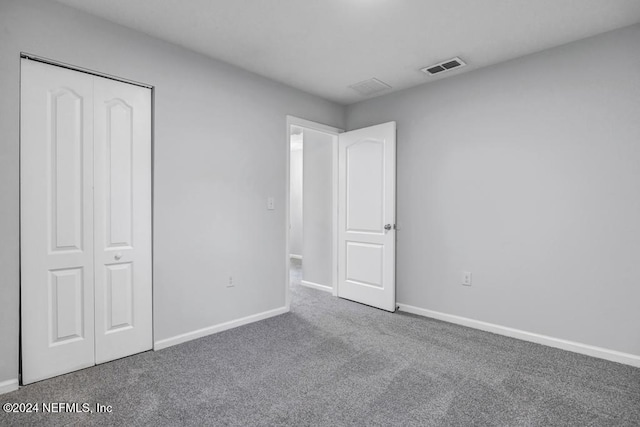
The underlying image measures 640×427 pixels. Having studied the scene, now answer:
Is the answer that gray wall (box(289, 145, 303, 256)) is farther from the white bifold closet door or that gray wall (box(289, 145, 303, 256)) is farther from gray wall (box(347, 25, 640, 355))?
the white bifold closet door

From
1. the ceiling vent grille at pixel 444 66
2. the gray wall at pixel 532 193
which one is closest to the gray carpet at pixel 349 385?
the gray wall at pixel 532 193

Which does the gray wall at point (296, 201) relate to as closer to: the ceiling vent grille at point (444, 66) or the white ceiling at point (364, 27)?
the white ceiling at point (364, 27)

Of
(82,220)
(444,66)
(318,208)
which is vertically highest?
(444,66)

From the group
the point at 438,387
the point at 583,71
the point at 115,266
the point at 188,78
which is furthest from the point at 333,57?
the point at 438,387

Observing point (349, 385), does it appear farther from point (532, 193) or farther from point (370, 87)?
point (370, 87)

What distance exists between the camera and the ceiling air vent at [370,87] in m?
3.55

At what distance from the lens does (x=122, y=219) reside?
8.21ft

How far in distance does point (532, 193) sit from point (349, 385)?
2223mm

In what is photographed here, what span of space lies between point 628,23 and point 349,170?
8.80 ft

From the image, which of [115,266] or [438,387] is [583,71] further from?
[115,266]

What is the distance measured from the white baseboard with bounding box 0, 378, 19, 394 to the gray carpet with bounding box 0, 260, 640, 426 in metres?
0.05

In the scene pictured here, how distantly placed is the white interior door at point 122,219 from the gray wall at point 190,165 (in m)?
0.09

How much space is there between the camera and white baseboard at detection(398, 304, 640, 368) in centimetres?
246

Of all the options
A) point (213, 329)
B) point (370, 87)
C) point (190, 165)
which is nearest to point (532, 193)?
point (370, 87)
